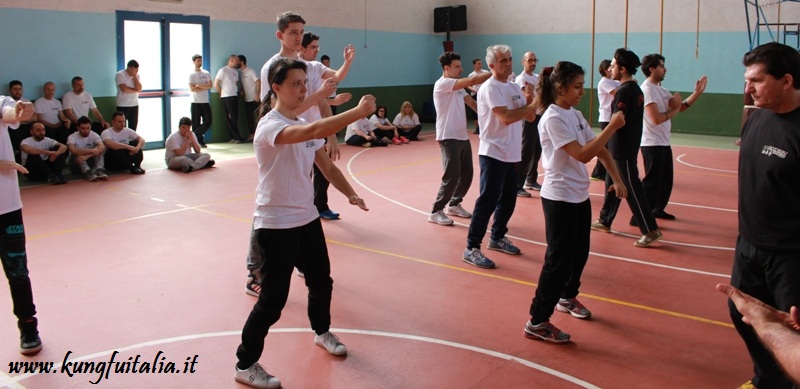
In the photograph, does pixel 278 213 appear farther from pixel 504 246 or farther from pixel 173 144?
pixel 173 144

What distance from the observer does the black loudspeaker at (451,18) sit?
67.8 feet

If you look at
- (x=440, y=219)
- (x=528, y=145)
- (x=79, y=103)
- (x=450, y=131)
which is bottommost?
(x=440, y=219)

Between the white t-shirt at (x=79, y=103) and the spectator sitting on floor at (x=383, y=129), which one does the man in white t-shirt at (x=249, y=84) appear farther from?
the white t-shirt at (x=79, y=103)

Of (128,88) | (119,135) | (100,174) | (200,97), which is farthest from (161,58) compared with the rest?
(100,174)

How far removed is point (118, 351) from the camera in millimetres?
4531

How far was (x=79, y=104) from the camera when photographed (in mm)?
12430

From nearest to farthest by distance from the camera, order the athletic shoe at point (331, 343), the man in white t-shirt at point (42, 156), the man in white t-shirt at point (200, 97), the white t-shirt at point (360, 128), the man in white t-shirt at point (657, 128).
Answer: the athletic shoe at point (331, 343) → the man in white t-shirt at point (657, 128) → the man in white t-shirt at point (42, 156) → the man in white t-shirt at point (200, 97) → the white t-shirt at point (360, 128)

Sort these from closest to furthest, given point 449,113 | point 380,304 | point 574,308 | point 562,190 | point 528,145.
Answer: point 562,190, point 574,308, point 380,304, point 449,113, point 528,145

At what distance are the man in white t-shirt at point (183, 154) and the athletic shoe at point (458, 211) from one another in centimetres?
503

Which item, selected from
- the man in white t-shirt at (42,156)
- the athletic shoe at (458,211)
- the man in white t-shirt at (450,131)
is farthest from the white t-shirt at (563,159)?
the man in white t-shirt at (42,156)

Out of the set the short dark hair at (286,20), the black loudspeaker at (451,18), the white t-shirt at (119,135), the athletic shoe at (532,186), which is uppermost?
the black loudspeaker at (451,18)

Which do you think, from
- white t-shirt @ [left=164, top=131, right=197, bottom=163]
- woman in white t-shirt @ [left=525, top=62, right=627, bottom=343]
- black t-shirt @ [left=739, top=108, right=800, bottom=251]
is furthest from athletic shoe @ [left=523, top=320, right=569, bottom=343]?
white t-shirt @ [left=164, top=131, right=197, bottom=163]

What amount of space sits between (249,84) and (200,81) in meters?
1.27

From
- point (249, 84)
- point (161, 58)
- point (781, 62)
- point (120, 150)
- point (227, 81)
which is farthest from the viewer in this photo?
point (249, 84)
